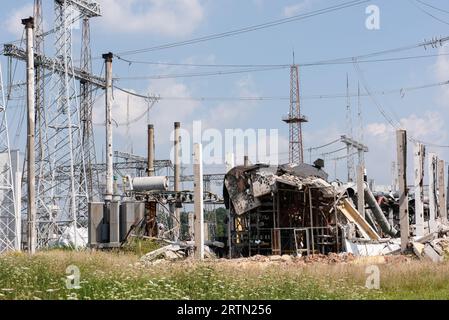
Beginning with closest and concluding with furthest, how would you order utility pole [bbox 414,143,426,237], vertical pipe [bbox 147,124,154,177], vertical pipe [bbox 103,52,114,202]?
utility pole [bbox 414,143,426,237]
vertical pipe [bbox 103,52,114,202]
vertical pipe [bbox 147,124,154,177]

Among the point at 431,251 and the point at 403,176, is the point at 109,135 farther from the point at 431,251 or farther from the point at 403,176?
the point at 431,251

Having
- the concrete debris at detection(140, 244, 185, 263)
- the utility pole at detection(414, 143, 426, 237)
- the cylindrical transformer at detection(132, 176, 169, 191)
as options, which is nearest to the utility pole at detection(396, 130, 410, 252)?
the utility pole at detection(414, 143, 426, 237)

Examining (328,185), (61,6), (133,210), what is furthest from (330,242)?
(61,6)

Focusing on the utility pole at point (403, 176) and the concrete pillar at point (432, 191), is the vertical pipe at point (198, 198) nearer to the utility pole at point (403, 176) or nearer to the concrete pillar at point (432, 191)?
the utility pole at point (403, 176)

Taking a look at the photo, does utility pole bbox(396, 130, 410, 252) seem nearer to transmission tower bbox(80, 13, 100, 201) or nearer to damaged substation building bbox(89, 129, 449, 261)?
damaged substation building bbox(89, 129, 449, 261)

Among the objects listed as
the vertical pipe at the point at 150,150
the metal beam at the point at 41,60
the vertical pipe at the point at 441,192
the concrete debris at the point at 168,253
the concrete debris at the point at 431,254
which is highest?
the metal beam at the point at 41,60

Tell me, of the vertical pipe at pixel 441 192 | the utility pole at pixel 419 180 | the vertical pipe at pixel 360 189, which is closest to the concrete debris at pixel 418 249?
the utility pole at pixel 419 180

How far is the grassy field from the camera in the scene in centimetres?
1139

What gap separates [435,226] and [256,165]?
7.73m

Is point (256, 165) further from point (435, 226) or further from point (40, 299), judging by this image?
point (40, 299)

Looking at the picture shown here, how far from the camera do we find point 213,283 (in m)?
12.4

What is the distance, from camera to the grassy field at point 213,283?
11.4m

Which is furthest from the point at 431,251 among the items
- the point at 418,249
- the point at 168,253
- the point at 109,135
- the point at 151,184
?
the point at 151,184

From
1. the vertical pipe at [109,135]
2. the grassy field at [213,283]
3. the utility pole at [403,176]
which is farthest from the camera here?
the vertical pipe at [109,135]
